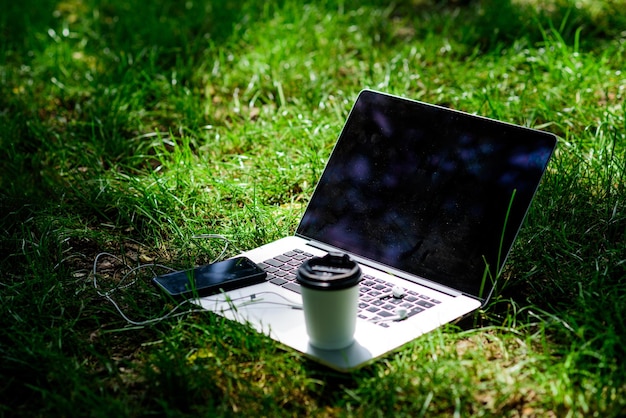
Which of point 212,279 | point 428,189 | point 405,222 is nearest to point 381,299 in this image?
point 405,222

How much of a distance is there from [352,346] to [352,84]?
7.57 feet

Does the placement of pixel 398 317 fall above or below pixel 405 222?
below

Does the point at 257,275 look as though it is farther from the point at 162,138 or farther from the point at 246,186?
the point at 162,138

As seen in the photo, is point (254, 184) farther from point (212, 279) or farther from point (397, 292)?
point (397, 292)

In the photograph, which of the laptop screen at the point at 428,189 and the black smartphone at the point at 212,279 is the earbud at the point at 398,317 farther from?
the black smartphone at the point at 212,279

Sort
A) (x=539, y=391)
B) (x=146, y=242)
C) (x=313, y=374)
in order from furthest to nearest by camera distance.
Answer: (x=146, y=242), (x=313, y=374), (x=539, y=391)

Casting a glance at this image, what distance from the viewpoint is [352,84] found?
13.6 ft

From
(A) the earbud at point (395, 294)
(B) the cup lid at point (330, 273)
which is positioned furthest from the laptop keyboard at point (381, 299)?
(B) the cup lid at point (330, 273)

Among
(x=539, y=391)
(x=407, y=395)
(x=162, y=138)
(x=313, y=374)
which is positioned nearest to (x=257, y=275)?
(x=313, y=374)

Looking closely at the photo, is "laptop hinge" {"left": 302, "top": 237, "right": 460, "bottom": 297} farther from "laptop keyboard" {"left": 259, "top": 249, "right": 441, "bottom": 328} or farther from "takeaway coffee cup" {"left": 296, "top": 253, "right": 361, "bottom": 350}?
"takeaway coffee cup" {"left": 296, "top": 253, "right": 361, "bottom": 350}

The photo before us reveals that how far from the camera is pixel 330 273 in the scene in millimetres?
1994

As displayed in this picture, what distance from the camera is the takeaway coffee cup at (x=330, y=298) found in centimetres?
195

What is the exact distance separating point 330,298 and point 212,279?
56cm

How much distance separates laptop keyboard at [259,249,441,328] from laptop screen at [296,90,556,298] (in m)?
0.09
